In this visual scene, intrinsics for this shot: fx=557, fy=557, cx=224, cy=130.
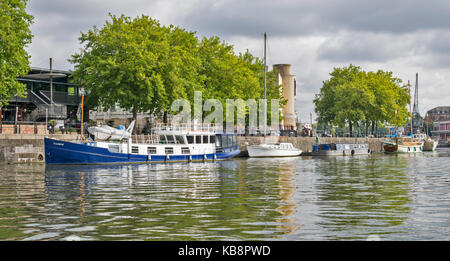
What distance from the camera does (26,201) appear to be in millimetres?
17531

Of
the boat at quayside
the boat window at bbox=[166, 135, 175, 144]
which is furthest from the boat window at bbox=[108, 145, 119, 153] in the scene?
the boat window at bbox=[166, 135, 175, 144]

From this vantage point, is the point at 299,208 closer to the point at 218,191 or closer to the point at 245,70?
the point at 218,191

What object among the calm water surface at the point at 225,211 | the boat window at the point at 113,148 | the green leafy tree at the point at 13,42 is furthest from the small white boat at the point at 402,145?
the calm water surface at the point at 225,211

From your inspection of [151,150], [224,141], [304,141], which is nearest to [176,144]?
[151,150]

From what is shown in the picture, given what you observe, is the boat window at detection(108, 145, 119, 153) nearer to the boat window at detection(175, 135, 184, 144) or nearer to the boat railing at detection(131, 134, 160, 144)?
the boat railing at detection(131, 134, 160, 144)

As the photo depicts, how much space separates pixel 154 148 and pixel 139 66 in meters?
8.30

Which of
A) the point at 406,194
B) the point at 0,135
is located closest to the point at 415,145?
the point at 0,135

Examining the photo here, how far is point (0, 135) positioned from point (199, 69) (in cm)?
2487

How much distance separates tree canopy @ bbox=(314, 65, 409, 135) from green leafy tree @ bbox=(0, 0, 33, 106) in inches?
2341

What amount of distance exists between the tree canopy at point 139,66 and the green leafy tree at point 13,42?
329 inches

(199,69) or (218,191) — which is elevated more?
(199,69)

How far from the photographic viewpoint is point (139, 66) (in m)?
51.2

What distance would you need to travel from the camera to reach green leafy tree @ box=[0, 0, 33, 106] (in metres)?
41.1

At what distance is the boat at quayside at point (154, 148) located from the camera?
41.6 meters
